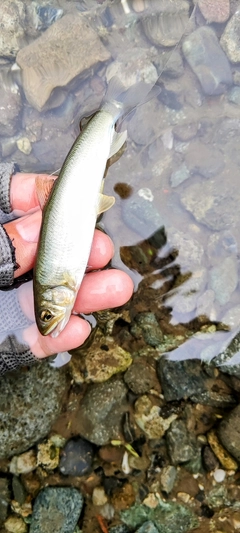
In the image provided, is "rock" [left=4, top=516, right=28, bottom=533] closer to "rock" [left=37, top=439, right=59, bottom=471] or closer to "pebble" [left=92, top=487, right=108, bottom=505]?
"rock" [left=37, top=439, right=59, bottom=471]

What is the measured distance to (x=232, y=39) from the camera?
476cm

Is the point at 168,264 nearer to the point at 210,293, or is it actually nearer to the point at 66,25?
the point at 210,293

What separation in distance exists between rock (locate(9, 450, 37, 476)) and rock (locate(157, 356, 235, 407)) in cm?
159

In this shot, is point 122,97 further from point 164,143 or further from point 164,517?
point 164,517

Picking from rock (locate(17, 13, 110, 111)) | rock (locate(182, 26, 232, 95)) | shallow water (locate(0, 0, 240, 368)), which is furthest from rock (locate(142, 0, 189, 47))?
rock (locate(17, 13, 110, 111))

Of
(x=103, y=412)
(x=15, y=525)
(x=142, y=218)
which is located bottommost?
(x=15, y=525)

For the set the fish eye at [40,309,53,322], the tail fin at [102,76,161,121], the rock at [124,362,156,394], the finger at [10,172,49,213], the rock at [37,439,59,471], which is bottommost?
the rock at [37,439,59,471]

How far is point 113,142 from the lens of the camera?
4062 millimetres

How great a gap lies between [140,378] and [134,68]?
3366mm

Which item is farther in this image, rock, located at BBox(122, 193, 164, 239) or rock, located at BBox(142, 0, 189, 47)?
rock, located at BBox(142, 0, 189, 47)

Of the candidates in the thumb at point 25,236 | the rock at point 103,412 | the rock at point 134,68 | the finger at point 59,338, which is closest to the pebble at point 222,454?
the rock at point 103,412

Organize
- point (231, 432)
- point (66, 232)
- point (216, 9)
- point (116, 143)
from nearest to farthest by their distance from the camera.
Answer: point (66, 232) < point (116, 143) < point (231, 432) < point (216, 9)

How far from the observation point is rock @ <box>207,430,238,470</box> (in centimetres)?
451

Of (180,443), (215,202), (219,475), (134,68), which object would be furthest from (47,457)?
(134,68)
